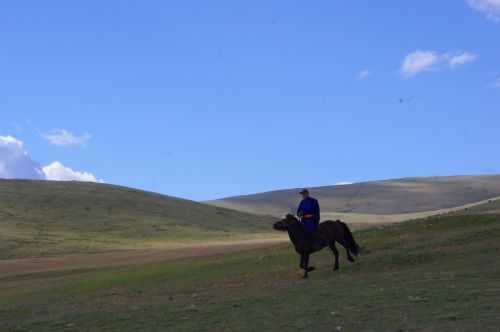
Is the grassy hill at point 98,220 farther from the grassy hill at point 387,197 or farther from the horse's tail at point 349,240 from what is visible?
the grassy hill at point 387,197

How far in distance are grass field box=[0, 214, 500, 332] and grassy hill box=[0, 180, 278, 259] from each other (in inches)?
1414

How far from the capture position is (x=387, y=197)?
538ft

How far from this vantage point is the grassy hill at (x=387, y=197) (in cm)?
15000

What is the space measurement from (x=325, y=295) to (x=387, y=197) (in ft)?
490

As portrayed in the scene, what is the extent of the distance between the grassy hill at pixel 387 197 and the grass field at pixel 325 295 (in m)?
111

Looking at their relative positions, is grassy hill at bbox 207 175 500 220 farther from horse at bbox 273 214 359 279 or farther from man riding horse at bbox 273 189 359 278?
man riding horse at bbox 273 189 359 278

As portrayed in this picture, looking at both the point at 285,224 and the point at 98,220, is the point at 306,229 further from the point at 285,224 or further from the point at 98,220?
the point at 98,220

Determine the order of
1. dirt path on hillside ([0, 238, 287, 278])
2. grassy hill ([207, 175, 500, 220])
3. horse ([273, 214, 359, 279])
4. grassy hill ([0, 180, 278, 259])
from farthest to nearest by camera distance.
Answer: grassy hill ([207, 175, 500, 220])
grassy hill ([0, 180, 278, 259])
dirt path on hillside ([0, 238, 287, 278])
horse ([273, 214, 359, 279])

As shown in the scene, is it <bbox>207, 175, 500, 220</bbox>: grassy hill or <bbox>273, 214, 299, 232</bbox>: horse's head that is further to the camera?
<bbox>207, 175, 500, 220</bbox>: grassy hill

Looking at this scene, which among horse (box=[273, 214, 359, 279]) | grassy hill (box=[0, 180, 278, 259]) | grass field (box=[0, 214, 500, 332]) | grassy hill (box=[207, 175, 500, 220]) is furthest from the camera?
grassy hill (box=[207, 175, 500, 220])

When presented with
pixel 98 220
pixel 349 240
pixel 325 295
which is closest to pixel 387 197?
pixel 98 220

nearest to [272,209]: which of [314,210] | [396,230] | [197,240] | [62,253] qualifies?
[197,240]

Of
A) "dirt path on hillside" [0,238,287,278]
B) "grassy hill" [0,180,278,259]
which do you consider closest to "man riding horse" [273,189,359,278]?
"dirt path on hillside" [0,238,287,278]

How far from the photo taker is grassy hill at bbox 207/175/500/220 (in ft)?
492
